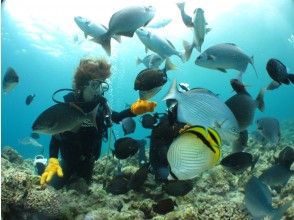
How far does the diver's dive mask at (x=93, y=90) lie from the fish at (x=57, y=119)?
2.60ft

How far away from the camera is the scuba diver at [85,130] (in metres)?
5.03

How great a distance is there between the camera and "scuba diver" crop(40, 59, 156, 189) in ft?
16.5

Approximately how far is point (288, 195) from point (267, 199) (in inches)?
77.3

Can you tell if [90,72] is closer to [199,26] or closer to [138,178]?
[138,178]

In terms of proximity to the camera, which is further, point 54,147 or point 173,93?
point 54,147

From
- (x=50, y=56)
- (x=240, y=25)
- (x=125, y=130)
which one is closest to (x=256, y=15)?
(x=240, y=25)

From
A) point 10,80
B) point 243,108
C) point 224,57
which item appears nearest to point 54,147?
point 10,80

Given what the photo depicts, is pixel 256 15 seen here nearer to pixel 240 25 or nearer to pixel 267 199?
pixel 240 25

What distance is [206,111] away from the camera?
278cm

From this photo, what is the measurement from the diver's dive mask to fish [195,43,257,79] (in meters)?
1.41

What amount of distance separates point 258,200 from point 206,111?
3.43 ft

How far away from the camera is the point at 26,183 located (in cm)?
392

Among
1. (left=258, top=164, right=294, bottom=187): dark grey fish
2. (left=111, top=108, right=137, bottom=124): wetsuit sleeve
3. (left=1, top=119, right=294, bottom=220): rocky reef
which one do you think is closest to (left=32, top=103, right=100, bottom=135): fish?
(left=1, top=119, right=294, bottom=220): rocky reef

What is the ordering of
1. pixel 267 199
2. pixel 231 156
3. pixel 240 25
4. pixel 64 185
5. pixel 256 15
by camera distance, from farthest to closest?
pixel 240 25
pixel 256 15
pixel 64 185
pixel 231 156
pixel 267 199
